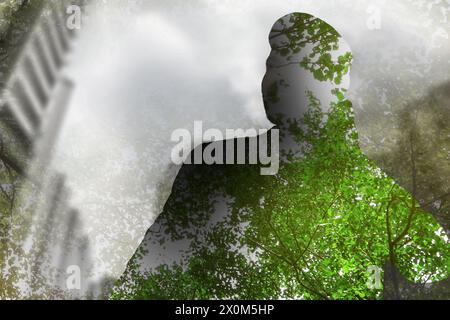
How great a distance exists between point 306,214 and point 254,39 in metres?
2.34

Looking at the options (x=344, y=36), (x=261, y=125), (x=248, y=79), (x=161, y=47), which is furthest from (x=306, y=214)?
(x=161, y=47)

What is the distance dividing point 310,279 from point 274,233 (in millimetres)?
739

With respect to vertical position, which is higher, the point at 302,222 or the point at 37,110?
the point at 37,110

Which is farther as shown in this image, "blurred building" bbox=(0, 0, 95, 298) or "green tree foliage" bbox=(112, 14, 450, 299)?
"blurred building" bbox=(0, 0, 95, 298)

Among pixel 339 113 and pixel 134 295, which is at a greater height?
pixel 339 113

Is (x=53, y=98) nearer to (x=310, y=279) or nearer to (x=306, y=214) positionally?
(x=306, y=214)

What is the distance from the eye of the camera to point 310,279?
5781mm

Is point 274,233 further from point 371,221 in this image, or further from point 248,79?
point 248,79

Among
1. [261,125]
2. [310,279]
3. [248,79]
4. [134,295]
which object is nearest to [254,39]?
[248,79]

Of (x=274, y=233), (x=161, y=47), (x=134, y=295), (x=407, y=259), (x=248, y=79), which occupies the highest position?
(x=161, y=47)

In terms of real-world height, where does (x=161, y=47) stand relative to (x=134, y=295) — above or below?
above

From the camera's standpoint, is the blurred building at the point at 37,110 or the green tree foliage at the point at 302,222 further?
the blurred building at the point at 37,110

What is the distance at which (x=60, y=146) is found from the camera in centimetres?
596

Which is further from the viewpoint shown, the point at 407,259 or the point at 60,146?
the point at 60,146
